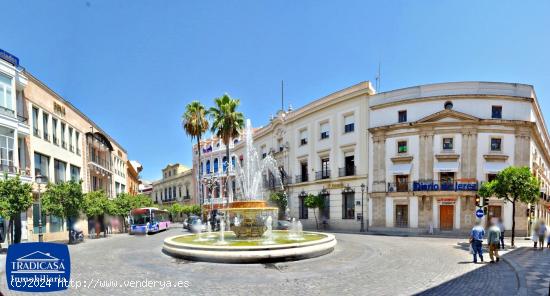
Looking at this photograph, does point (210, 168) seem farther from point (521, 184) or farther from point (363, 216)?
point (521, 184)

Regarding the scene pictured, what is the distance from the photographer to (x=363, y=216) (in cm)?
2950

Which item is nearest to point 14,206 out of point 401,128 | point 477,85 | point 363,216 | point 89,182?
point 89,182

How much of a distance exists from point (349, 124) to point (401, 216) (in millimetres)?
10174

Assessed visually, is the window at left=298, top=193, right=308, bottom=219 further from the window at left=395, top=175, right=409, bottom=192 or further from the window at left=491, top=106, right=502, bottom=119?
the window at left=491, top=106, right=502, bottom=119

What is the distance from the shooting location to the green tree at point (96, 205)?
2372 cm

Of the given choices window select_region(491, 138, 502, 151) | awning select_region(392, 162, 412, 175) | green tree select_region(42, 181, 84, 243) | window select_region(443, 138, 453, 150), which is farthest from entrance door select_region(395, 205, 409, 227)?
green tree select_region(42, 181, 84, 243)

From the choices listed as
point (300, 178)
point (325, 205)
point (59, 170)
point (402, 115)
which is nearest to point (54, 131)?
point (59, 170)

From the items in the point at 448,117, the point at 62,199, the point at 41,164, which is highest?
the point at 448,117

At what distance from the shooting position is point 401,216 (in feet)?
91.1

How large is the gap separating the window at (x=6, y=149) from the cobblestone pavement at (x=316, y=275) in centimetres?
970

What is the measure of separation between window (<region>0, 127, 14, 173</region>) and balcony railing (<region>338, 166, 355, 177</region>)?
26.2 meters

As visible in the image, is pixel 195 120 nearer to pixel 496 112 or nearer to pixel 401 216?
pixel 401 216

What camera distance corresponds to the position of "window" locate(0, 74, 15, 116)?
18.8 meters

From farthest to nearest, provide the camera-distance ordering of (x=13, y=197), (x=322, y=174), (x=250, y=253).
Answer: (x=322, y=174) < (x=13, y=197) < (x=250, y=253)
